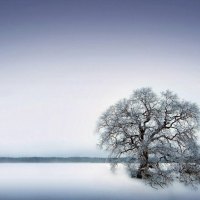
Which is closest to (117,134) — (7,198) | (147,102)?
(147,102)

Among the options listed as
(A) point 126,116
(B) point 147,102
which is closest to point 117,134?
(A) point 126,116

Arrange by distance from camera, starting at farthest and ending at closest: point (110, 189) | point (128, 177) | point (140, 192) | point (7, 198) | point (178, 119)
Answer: point (128, 177) → point (178, 119) → point (110, 189) → point (140, 192) → point (7, 198)

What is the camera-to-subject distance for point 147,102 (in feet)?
82.6

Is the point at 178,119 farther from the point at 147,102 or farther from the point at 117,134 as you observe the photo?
the point at 117,134

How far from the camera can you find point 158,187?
22.9m

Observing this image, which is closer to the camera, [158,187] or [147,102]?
[158,187]

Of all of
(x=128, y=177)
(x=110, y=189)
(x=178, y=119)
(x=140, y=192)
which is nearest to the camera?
(x=140, y=192)

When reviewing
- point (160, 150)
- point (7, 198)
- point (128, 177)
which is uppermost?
point (160, 150)

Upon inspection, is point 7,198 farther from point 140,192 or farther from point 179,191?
point 179,191

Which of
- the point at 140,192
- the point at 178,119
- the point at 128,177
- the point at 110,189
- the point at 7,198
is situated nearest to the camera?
the point at 7,198

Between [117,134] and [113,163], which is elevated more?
[117,134]

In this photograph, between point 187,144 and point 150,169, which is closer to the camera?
point 187,144

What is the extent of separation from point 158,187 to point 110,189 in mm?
3146

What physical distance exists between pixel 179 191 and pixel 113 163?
5.34 meters
